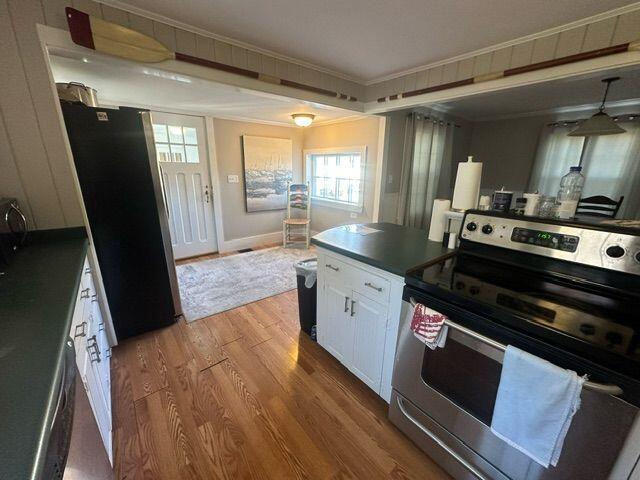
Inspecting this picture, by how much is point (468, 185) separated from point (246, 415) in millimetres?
1842

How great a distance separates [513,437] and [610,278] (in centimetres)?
73

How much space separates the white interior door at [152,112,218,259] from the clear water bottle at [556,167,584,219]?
3931mm

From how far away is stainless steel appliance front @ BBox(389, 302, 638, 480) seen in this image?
78 centimetres

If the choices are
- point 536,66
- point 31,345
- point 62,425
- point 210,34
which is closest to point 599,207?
point 536,66

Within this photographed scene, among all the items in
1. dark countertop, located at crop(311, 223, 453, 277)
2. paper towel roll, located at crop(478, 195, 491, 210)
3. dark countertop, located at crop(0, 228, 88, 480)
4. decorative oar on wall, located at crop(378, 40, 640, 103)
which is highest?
decorative oar on wall, located at crop(378, 40, 640, 103)

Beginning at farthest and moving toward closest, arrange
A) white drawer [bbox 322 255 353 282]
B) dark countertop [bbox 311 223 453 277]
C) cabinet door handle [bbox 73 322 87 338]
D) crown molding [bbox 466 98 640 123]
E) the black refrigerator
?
crown molding [bbox 466 98 640 123] < the black refrigerator < white drawer [bbox 322 255 353 282] < dark countertop [bbox 311 223 453 277] < cabinet door handle [bbox 73 322 87 338]

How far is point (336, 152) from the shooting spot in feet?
13.9

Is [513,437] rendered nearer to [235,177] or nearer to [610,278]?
[610,278]

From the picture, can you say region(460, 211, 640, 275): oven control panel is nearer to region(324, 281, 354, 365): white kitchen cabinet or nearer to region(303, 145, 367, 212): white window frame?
region(324, 281, 354, 365): white kitchen cabinet

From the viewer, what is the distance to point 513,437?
0.92 m

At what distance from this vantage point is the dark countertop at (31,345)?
453 millimetres

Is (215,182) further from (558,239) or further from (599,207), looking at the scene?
(599,207)

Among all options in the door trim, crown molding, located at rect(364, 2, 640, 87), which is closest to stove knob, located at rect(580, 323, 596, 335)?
crown molding, located at rect(364, 2, 640, 87)

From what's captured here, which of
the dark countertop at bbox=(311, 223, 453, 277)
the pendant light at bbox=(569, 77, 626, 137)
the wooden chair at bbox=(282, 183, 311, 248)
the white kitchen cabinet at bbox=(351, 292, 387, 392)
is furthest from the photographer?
the wooden chair at bbox=(282, 183, 311, 248)
